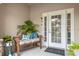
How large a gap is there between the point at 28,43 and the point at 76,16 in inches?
32.0

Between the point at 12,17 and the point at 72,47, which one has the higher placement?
the point at 12,17

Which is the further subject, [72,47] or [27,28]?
[27,28]

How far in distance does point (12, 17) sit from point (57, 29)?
2.29 feet

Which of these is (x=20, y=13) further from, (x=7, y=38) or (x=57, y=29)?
(x=57, y=29)

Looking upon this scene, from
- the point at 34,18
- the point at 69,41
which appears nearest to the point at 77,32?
the point at 69,41

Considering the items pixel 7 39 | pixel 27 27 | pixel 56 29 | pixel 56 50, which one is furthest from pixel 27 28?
pixel 56 50

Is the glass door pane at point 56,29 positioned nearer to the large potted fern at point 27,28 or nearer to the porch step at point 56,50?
the porch step at point 56,50

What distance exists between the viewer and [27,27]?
6.11ft

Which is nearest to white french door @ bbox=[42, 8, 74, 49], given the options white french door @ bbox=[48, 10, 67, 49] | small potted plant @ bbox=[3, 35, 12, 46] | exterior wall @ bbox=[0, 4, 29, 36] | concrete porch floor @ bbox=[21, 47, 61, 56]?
white french door @ bbox=[48, 10, 67, 49]

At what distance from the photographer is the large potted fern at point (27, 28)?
183 cm

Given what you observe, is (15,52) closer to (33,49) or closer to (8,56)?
(8,56)

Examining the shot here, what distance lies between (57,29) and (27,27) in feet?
1.49

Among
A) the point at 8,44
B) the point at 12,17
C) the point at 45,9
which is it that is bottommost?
the point at 8,44

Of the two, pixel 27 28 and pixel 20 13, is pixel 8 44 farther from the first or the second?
pixel 20 13
